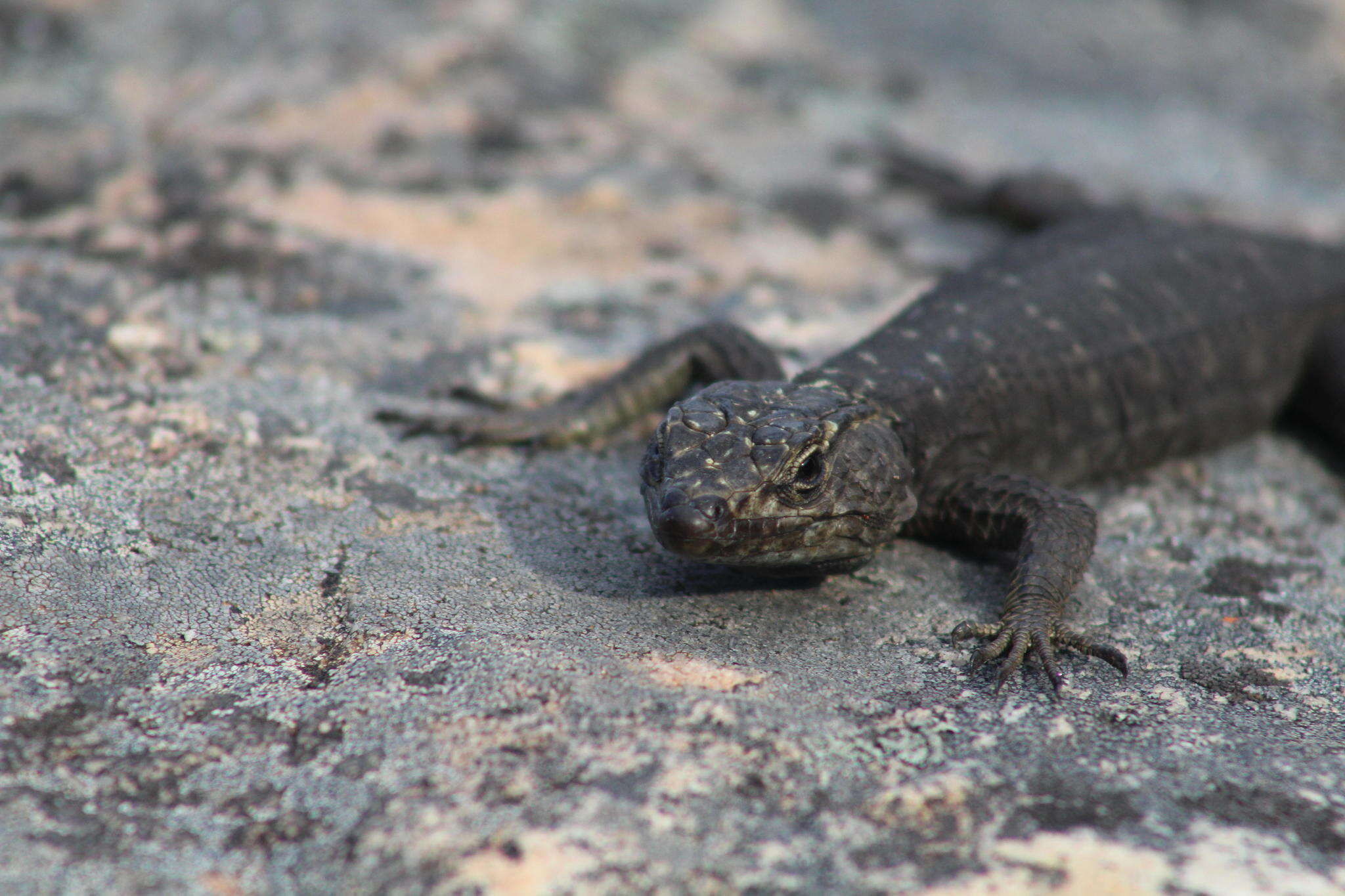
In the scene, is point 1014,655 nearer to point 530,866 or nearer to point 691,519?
point 691,519

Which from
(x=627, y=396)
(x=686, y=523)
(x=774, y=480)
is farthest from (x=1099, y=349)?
(x=686, y=523)

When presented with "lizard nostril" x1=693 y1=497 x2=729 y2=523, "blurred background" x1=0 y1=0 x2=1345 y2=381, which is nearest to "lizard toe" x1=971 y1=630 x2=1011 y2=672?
"lizard nostril" x1=693 y1=497 x2=729 y2=523

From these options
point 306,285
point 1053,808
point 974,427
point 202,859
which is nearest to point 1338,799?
point 1053,808

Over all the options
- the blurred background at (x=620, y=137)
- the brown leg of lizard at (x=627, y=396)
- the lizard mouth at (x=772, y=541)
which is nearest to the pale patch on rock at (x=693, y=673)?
the lizard mouth at (x=772, y=541)

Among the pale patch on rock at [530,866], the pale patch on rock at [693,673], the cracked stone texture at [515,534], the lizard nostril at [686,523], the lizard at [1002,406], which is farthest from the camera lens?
the lizard at [1002,406]

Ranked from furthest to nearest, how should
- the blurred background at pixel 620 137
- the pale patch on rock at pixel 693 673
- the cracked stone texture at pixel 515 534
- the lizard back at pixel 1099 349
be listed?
1. the blurred background at pixel 620 137
2. the lizard back at pixel 1099 349
3. the pale patch on rock at pixel 693 673
4. the cracked stone texture at pixel 515 534

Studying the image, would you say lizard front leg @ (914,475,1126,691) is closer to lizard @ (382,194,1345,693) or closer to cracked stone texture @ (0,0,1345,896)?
lizard @ (382,194,1345,693)

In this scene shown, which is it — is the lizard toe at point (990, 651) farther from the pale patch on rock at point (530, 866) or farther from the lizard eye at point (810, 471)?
the pale patch on rock at point (530, 866)
